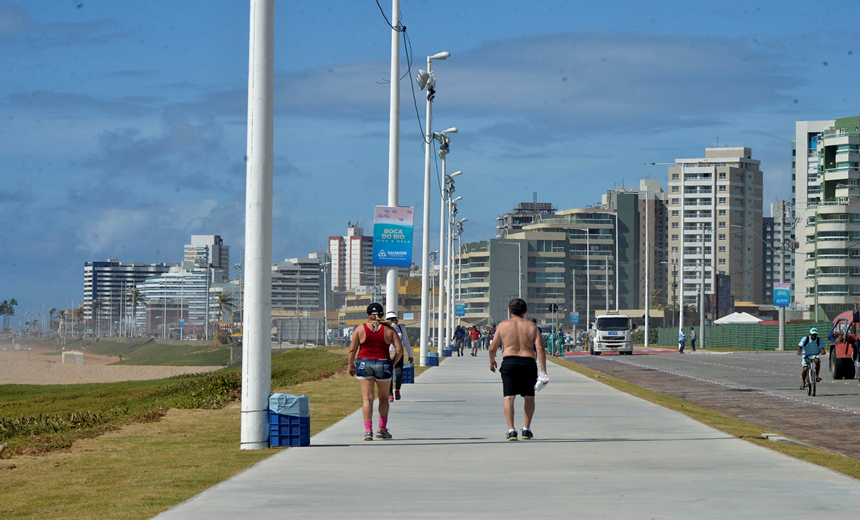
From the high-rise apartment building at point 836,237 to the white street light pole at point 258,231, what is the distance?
121311 millimetres

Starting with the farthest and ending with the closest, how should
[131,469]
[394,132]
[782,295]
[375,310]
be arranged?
1. [782,295]
2. [394,132]
3. [375,310]
4. [131,469]

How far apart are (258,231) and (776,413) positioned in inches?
537

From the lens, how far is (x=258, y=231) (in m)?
13.4

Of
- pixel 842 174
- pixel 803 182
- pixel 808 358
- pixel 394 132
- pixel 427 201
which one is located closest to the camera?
pixel 808 358

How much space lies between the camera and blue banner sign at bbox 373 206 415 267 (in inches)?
1063

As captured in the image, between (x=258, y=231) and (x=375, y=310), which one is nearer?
(x=258, y=231)

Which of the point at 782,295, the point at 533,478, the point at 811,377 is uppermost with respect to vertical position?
the point at 782,295

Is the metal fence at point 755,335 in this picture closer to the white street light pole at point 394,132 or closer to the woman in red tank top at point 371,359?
the white street light pole at point 394,132

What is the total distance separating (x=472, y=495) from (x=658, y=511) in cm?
165

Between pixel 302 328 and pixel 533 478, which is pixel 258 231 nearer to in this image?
pixel 533 478

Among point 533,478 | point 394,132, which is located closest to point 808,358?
point 394,132

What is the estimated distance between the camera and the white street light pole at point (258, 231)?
13.3 m

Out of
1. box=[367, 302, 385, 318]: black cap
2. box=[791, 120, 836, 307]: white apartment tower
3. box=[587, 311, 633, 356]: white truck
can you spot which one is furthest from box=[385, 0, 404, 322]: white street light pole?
box=[791, 120, 836, 307]: white apartment tower

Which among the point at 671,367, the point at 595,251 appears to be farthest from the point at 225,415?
the point at 595,251
